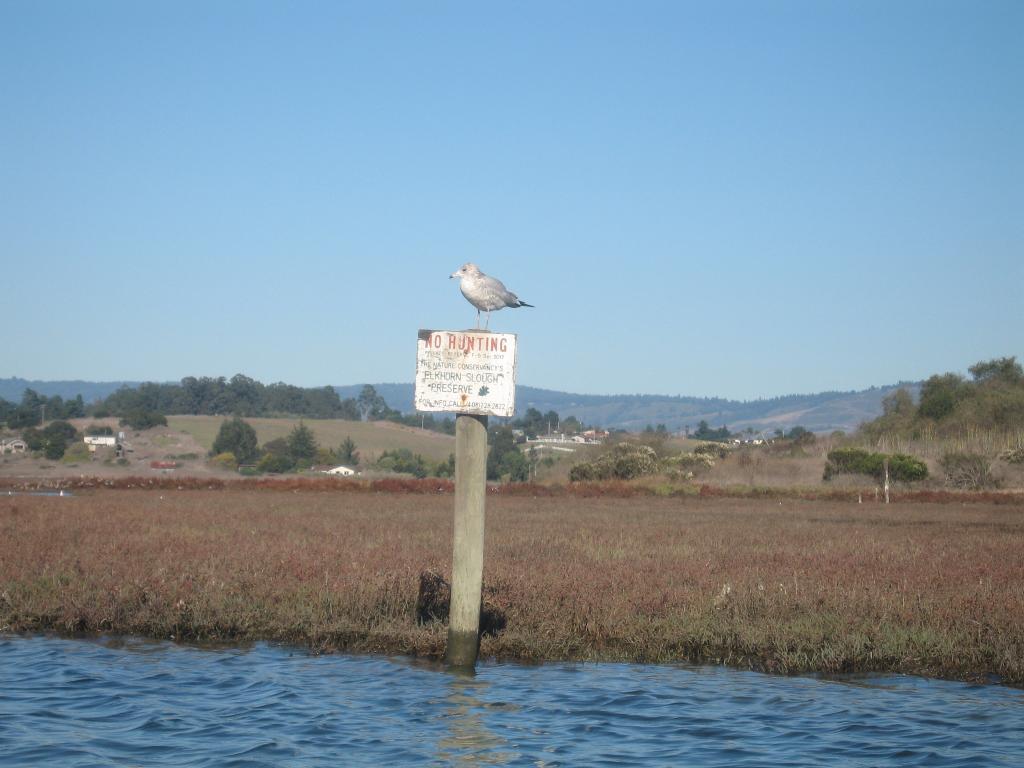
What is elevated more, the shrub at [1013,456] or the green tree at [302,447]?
the shrub at [1013,456]

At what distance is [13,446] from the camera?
8825 cm

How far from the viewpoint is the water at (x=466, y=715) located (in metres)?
8.21

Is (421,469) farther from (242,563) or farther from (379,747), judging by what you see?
(379,747)

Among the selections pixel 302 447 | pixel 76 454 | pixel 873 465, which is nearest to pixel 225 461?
pixel 302 447

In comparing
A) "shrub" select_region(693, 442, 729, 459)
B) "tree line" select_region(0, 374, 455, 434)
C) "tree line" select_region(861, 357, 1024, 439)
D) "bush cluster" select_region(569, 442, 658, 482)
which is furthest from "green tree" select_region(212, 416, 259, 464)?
"tree line" select_region(861, 357, 1024, 439)

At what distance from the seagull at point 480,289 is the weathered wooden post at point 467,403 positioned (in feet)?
1.40

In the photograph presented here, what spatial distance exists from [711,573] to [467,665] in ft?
17.1

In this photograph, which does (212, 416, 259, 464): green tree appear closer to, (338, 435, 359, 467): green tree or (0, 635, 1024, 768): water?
(338, 435, 359, 467): green tree

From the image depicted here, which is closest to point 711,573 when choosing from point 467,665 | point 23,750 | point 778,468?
point 467,665

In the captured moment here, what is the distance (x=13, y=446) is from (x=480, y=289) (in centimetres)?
8702

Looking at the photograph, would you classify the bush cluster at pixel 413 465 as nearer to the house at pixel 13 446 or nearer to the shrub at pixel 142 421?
the shrub at pixel 142 421

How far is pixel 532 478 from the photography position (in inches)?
2466

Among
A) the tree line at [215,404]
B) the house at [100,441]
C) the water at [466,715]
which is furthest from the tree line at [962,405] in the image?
the tree line at [215,404]

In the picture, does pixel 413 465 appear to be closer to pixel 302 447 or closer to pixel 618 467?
pixel 302 447
